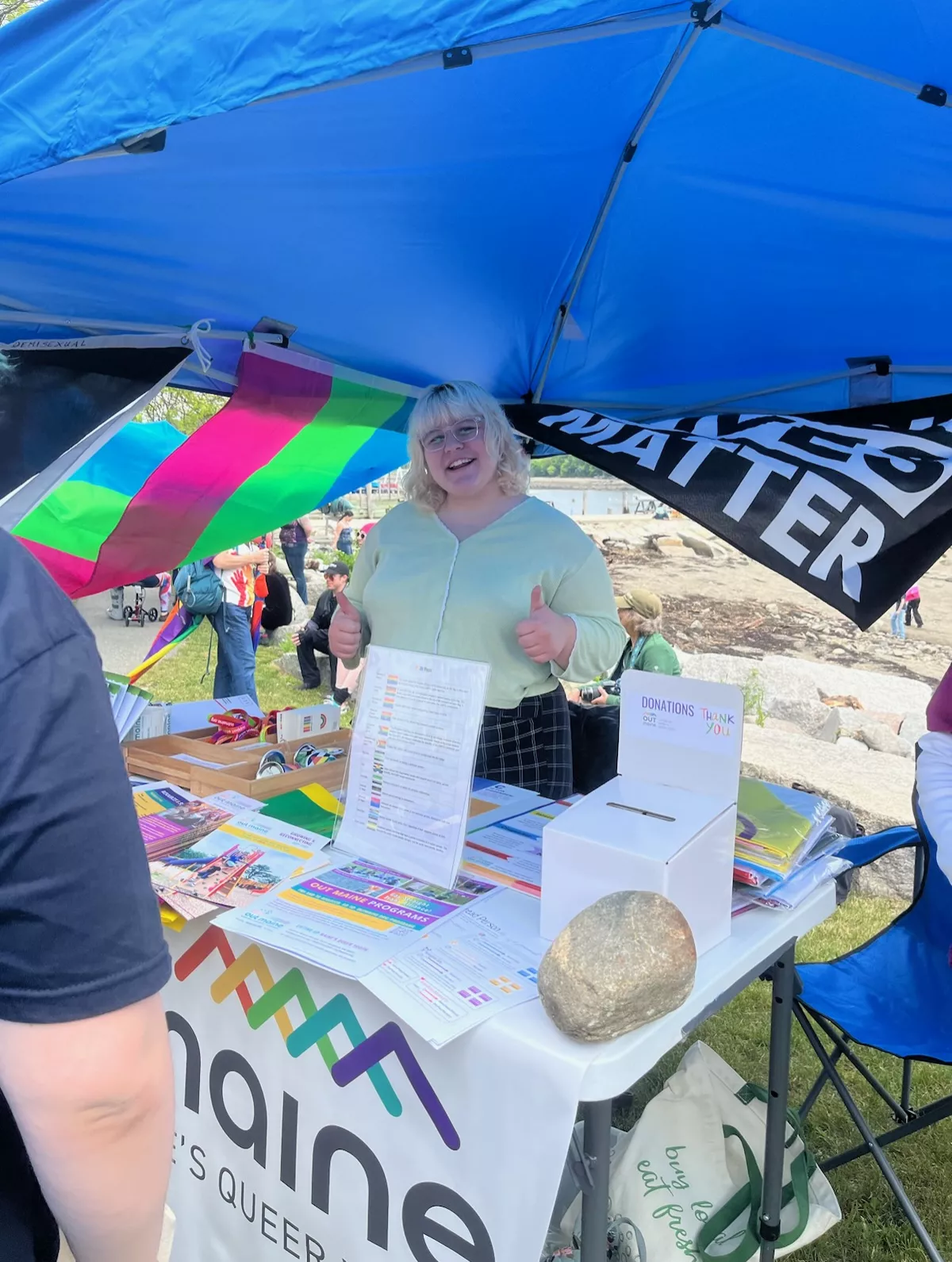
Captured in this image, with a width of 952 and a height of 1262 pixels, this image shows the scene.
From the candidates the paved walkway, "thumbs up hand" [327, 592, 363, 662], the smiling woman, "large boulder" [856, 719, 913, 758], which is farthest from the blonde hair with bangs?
the paved walkway

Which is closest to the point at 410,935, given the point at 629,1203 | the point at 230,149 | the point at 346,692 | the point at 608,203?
the point at 629,1203

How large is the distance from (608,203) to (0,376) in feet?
4.70

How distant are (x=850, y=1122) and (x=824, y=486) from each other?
1587 mm

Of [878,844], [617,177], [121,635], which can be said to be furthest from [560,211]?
[121,635]

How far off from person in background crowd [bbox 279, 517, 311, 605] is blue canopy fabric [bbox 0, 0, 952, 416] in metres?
6.80

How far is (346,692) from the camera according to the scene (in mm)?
5312

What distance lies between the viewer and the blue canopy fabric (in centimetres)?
100

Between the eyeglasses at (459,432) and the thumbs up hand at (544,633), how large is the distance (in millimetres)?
468

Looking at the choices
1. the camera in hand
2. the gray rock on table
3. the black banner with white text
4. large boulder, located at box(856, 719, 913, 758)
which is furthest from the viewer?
large boulder, located at box(856, 719, 913, 758)

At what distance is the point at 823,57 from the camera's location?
143 cm

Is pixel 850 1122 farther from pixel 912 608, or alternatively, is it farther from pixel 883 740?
pixel 912 608

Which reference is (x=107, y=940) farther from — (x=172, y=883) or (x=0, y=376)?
(x=0, y=376)

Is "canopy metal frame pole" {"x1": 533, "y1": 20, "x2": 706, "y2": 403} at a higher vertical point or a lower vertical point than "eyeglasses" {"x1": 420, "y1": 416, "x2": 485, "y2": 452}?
higher

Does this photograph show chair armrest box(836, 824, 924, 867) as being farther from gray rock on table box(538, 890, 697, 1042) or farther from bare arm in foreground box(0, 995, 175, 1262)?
bare arm in foreground box(0, 995, 175, 1262)
